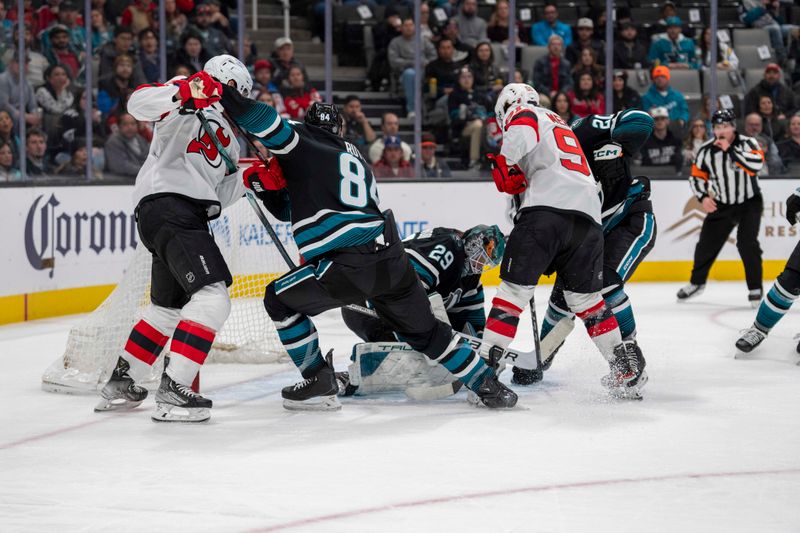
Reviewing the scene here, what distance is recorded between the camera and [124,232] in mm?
6941

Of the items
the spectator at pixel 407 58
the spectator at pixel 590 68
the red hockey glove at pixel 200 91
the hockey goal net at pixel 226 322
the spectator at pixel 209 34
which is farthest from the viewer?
the spectator at pixel 590 68

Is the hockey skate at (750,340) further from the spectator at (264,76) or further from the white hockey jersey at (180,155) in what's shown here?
the spectator at (264,76)

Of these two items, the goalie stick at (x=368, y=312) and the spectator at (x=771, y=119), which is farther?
the spectator at (x=771, y=119)

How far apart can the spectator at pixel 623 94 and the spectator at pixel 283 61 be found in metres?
2.27

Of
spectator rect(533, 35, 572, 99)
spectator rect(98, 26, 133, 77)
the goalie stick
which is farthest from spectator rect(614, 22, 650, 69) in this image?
the goalie stick

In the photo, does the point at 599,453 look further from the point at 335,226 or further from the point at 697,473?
the point at 335,226

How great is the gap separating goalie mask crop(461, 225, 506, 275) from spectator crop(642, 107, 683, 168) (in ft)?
14.9

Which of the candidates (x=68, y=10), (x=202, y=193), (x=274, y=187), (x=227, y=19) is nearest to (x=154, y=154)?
(x=202, y=193)

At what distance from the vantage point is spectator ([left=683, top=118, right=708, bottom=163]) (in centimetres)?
856

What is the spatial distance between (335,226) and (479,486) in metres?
1.07

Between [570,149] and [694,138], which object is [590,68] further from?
[570,149]

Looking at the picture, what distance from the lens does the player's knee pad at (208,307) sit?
375cm

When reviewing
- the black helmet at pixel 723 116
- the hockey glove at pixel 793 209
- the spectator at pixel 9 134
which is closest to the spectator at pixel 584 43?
the black helmet at pixel 723 116

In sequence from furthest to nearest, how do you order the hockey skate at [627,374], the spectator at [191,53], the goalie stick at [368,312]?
1. the spectator at [191,53]
2. the hockey skate at [627,374]
3. the goalie stick at [368,312]
